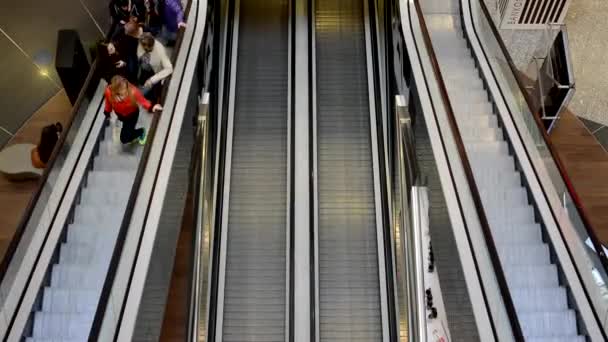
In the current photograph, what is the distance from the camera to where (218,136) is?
31.6ft

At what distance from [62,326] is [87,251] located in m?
0.77

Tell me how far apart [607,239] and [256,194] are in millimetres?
4940

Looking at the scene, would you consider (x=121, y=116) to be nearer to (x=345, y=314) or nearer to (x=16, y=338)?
(x=16, y=338)

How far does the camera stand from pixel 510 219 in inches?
275

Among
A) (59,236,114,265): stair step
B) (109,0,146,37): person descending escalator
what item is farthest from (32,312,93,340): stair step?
(109,0,146,37): person descending escalator

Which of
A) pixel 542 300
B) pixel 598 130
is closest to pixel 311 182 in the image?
pixel 542 300

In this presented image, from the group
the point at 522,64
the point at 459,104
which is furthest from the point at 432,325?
the point at 522,64

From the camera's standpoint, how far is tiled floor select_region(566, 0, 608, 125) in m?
11.0

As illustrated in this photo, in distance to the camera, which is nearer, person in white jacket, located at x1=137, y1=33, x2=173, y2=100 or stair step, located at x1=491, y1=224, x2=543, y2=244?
stair step, located at x1=491, y1=224, x2=543, y2=244

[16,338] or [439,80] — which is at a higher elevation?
[439,80]

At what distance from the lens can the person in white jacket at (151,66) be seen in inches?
289

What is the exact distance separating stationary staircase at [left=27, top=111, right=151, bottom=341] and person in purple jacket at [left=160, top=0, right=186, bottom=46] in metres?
A: 1.76

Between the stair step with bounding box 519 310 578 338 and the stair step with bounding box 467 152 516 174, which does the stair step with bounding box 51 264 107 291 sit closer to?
the stair step with bounding box 519 310 578 338

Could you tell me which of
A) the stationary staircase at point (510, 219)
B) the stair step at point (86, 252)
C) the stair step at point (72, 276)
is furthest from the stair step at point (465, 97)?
the stair step at point (72, 276)
